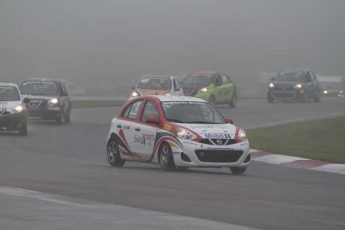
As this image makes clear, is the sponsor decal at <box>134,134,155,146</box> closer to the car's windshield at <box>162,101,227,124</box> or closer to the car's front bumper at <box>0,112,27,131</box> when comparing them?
the car's windshield at <box>162,101,227,124</box>

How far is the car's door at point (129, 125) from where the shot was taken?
15.8 metres

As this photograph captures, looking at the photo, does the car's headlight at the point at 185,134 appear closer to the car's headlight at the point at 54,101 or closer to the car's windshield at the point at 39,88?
the car's headlight at the point at 54,101

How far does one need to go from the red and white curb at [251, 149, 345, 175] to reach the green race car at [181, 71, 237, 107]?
17.8 metres

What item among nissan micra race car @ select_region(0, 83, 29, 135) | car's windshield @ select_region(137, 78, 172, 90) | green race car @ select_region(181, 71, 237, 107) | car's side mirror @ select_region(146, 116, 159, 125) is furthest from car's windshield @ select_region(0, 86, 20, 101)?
green race car @ select_region(181, 71, 237, 107)

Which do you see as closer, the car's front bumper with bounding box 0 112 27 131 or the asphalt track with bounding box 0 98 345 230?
the asphalt track with bounding box 0 98 345 230

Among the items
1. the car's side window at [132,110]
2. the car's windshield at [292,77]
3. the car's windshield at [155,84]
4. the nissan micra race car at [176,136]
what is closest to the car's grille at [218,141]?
the nissan micra race car at [176,136]

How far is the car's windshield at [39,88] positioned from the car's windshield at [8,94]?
433 centimetres

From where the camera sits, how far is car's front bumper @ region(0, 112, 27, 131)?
24547 mm

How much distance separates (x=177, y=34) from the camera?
7138 cm

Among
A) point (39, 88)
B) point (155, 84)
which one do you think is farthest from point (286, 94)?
point (39, 88)

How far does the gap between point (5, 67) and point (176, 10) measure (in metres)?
14.4

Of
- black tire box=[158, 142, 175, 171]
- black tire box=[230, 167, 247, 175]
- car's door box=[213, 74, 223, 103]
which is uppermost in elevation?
black tire box=[158, 142, 175, 171]

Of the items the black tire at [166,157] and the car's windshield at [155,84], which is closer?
the black tire at [166,157]

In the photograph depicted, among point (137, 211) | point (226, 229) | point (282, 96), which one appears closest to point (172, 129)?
point (137, 211)
